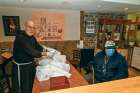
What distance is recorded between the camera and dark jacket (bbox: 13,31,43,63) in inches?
80.8

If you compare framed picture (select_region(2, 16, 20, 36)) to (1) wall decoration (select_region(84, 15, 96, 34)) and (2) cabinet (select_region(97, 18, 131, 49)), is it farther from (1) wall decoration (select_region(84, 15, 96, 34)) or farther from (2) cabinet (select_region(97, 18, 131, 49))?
(2) cabinet (select_region(97, 18, 131, 49))

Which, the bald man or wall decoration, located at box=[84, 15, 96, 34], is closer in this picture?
the bald man

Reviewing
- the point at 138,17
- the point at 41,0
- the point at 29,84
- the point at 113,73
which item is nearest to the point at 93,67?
the point at 113,73

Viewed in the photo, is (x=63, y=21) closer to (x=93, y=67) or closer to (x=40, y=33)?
(x=40, y=33)

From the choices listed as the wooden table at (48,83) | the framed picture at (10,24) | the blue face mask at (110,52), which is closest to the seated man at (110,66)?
the blue face mask at (110,52)

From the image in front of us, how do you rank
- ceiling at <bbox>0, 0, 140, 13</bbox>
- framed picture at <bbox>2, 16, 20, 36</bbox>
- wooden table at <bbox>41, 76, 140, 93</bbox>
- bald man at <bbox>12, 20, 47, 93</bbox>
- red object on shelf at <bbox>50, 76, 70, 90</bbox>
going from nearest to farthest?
wooden table at <bbox>41, 76, 140, 93</bbox>, red object on shelf at <bbox>50, 76, 70, 90</bbox>, bald man at <bbox>12, 20, 47, 93</bbox>, ceiling at <bbox>0, 0, 140, 13</bbox>, framed picture at <bbox>2, 16, 20, 36</bbox>

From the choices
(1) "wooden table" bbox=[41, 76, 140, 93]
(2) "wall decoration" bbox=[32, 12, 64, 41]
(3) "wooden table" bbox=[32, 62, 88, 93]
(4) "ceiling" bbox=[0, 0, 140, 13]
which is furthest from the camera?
(2) "wall decoration" bbox=[32, 12, 64, 41]

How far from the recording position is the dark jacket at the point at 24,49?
205 cm

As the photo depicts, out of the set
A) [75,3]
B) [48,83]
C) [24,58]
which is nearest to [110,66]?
[48,83]

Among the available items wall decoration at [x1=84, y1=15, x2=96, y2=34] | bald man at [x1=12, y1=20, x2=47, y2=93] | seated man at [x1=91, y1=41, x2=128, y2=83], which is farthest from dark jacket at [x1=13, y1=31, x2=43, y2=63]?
wall decoration at [x1=84, y1=15, x2=96, y2=34]

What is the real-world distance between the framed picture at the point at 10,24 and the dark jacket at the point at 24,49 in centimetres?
168

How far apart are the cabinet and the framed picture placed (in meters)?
2.33

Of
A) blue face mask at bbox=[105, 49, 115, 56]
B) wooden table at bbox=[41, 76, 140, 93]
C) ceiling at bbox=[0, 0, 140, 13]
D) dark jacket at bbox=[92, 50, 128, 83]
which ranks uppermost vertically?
ceiling at bbox=[0, 0, 140, 13]

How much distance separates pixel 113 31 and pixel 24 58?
3.00 m
